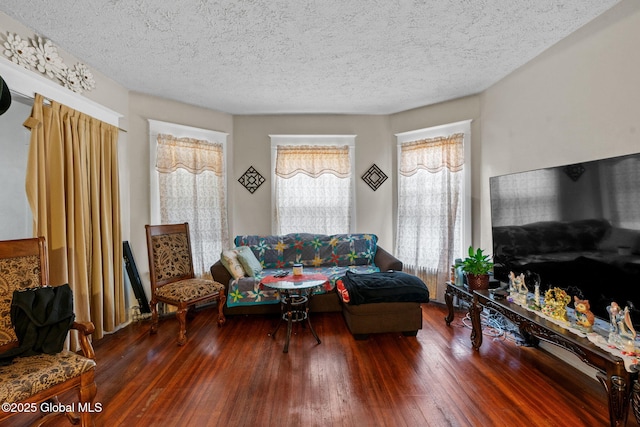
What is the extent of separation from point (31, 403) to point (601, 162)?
3652 mm

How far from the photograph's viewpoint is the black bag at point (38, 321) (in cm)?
176

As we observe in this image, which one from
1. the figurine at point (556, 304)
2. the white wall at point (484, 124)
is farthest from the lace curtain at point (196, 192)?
the figurine at point (556, 304)

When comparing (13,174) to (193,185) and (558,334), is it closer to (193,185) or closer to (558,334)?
(193,185)

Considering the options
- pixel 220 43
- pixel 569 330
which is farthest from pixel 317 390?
pixel 220 43

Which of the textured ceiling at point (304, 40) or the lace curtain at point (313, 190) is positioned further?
the lace curtain at point (313, 190)

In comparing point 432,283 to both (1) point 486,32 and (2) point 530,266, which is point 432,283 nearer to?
(2) point 530,266

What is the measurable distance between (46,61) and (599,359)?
14.6 ft

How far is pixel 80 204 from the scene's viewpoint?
2709 millimetres

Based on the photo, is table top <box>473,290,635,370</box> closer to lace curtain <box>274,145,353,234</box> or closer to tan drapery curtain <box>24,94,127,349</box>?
lace curtain <box>274,145,353,234</box>

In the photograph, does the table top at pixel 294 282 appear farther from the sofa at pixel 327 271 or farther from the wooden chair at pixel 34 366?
the wooden chair at pixel 34 366

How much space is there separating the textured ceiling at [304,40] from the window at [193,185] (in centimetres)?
62

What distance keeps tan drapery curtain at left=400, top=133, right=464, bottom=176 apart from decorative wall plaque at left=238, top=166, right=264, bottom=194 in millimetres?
2153

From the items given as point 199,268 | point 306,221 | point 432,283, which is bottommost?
point 432,283

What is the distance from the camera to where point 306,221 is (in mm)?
4531
